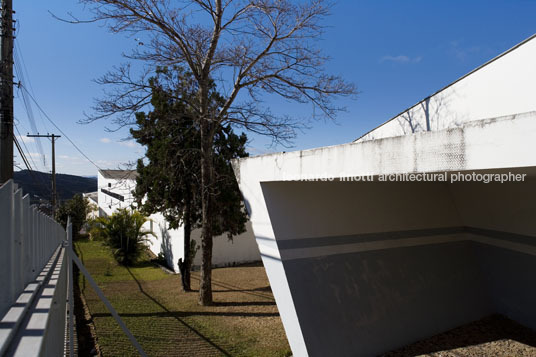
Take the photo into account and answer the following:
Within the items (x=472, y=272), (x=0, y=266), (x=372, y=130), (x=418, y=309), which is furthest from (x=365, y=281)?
(x=372, y=130)

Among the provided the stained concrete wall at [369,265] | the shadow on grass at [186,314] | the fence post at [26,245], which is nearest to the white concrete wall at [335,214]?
the stained concrete wall at [369,265]

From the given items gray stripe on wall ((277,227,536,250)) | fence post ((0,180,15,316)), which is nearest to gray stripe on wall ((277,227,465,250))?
gray stripe on wall ((277,227,536,250))

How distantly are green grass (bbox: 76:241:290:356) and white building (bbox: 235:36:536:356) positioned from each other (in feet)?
5.97

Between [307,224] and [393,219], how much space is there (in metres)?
1.59

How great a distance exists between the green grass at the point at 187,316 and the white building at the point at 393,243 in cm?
182

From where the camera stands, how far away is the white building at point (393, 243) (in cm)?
486

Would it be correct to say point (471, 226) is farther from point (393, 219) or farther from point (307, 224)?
point (307, 224)

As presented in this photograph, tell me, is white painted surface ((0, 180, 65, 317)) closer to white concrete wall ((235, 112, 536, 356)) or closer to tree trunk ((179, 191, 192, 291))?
white concrete wall ((235, 112, 536, 356))

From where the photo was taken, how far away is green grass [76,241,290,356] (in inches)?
247

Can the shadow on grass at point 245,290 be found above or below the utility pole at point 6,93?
below

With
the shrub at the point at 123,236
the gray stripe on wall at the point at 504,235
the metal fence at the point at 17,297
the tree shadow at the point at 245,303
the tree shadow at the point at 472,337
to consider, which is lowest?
the tree shadow at the point at 245,303

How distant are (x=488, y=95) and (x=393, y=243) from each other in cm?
321

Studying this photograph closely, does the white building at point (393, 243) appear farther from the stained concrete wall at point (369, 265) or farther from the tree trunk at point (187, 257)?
the tree trunk at point (187, 257)

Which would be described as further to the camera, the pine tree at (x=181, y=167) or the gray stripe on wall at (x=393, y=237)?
A: the pine tree at (x=181, y=167)
